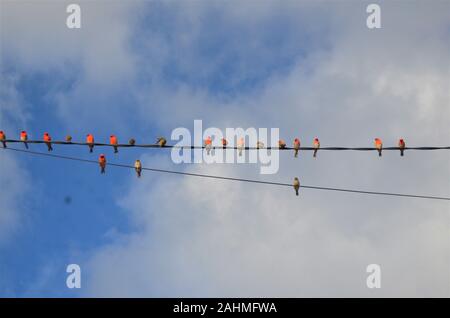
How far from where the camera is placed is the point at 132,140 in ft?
99.1
